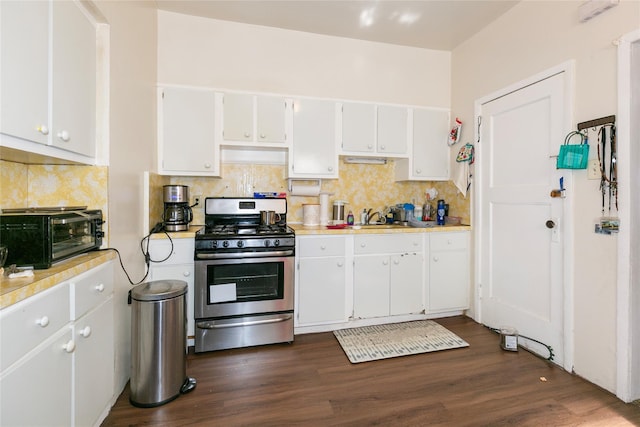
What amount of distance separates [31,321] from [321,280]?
6.30ft

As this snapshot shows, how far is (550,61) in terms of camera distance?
2283mm

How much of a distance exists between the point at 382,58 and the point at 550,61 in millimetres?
1509

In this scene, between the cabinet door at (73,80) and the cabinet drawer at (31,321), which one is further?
the cabinet door at (73,80)

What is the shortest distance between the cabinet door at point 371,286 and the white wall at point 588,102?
138cm

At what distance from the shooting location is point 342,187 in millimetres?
3391

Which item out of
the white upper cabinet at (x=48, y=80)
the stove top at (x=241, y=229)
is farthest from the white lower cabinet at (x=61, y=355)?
the stove top at (x=241, y=229)

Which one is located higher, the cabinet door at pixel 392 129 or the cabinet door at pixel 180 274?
the cabinet door at pixel 392 129

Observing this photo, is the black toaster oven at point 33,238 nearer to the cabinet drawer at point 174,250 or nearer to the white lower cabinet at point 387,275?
the cabinet drawer at point 174,250

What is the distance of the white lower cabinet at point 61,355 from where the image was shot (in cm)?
99

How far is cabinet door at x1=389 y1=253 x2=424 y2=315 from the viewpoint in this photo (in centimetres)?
288

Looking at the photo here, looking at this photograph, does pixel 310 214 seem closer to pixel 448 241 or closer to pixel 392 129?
pixel 392 129

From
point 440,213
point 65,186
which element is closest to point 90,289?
point 65,186

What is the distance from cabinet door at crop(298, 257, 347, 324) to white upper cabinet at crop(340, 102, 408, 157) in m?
1.14

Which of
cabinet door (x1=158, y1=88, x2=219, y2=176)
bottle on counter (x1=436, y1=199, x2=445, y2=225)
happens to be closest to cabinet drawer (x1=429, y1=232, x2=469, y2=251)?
bottle on counter (x1=436, y1=199, x2=445, y2=225)
